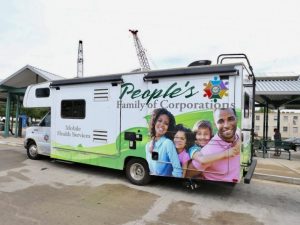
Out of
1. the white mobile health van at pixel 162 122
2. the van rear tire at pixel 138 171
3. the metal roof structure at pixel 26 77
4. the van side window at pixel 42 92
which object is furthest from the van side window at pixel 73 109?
the metal roof structure at pixel 26 77

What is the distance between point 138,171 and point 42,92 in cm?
456

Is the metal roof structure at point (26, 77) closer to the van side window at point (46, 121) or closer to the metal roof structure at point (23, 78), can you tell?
the metal roof structure at point (23, 78)

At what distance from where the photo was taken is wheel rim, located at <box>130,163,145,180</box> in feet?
23.1

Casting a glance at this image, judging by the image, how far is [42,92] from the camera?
927cm

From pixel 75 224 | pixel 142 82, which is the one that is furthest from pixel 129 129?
pixel 75 224

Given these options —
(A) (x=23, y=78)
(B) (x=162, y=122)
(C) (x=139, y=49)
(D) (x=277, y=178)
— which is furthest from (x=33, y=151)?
(C) (x=139, y=49)

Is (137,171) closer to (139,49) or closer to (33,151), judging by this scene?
(33,151)

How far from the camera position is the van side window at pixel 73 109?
317 inches

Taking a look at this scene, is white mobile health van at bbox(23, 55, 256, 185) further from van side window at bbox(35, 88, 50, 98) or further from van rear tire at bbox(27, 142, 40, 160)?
van rear tire at bbox(27, 142, 40, 160)

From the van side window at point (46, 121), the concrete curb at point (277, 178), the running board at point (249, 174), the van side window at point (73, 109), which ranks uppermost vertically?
the van side window at point (73, 109)

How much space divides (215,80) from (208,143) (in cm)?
137

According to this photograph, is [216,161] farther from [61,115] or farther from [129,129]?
[61,115]

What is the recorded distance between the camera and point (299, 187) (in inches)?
296

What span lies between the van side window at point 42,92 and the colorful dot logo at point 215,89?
5561mm
